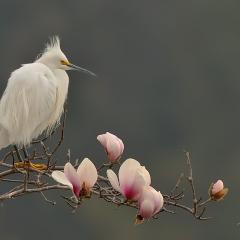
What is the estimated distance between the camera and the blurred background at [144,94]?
782 inches

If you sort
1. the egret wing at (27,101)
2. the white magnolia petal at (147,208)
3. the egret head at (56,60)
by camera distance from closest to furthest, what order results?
the white magnolia petal at (147,208)
the egret wing at (27,101)
the egret head at (56,60)

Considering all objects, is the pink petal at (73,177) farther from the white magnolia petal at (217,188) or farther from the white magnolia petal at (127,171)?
the white magnolia petal at (217,188)

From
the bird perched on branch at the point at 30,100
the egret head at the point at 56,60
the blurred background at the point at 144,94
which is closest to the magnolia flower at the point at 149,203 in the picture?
the bird perched on branch at the point at 30,100

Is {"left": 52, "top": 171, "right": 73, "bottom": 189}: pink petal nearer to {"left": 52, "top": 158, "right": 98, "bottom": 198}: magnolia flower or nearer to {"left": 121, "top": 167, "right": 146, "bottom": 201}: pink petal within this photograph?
{"left": 52, "top": 158, "right": 98, "bottom": 198}: magnolia flower

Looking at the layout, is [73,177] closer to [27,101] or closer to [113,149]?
[113,149]

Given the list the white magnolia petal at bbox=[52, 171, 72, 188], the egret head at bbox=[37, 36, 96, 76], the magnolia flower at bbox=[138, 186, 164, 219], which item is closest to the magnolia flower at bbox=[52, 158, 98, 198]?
the white magnolia petal at bbox=[52, 171, 72, 188]

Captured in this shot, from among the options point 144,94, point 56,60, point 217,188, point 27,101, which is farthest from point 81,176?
point 144,94

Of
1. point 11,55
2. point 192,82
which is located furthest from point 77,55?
point 192,82

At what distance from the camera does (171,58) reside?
84.1 ft

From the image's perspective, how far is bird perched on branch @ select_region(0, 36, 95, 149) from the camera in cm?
275

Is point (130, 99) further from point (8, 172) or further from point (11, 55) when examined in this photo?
point (8, 172)

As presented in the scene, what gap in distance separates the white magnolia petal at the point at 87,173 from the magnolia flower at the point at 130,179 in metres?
0.03

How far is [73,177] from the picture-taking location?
202 cm

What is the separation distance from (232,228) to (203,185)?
1221 mm
